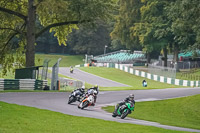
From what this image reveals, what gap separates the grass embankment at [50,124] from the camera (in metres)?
13.3

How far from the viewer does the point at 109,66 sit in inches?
3041

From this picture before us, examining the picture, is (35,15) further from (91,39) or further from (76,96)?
(91,39)

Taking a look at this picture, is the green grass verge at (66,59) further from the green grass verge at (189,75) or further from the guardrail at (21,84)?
the guardrail at (21,84)

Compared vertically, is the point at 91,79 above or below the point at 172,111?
below

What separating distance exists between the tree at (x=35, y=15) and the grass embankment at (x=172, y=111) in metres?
12.1

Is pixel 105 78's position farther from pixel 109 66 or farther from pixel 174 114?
pixel 174 114

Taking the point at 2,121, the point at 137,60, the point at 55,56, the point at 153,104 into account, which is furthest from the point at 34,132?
the point at 55,56

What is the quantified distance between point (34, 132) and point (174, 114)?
13.2 metres

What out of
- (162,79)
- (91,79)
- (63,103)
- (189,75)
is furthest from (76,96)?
(189,75)

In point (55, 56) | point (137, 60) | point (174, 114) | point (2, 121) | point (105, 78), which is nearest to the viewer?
point (2, 121)

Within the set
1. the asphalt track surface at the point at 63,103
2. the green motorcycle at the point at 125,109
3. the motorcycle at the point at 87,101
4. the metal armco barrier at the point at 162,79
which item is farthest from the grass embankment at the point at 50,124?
the metal armco barrier at the point at 162,79

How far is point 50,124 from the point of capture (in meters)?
14.6

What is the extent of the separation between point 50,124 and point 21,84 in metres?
18.0

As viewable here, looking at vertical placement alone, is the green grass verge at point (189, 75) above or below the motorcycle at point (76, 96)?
below
